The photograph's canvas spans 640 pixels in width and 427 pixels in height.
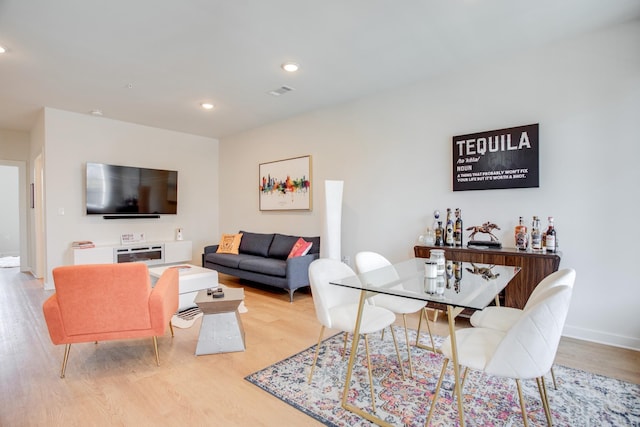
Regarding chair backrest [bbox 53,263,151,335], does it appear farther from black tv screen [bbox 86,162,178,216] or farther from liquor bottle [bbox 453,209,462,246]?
black tv screen [bbox 86,162,178,216]

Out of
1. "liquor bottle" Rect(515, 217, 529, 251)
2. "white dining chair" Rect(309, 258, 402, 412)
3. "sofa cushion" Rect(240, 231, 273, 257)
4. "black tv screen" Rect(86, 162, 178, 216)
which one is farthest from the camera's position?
"sofa cushion" Rect(240, 231, 273, 257)

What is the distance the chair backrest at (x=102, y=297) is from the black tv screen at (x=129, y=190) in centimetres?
348

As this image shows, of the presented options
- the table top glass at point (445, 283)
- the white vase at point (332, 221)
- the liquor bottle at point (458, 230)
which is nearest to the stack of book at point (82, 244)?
the white vase at point (332, 221)

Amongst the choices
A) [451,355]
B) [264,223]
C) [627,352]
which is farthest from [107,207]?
[627,352]

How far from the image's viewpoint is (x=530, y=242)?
318 cm

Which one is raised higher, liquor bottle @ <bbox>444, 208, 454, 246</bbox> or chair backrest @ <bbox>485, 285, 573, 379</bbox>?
liquor bottle @ <bbox>444, 208, 454, 246</bbox>

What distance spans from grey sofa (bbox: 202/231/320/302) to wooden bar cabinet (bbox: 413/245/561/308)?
2.10 metres

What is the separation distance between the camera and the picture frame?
530 centimetres

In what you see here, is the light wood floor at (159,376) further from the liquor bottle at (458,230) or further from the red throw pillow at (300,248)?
the red throw pillow at (300,248)

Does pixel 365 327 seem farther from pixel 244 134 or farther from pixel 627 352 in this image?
pixel 244 134

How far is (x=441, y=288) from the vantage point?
1971 mm

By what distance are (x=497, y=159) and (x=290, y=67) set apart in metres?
2.39

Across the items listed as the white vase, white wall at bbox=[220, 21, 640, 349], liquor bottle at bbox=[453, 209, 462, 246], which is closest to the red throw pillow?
the white vase

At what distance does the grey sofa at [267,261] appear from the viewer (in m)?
4.38
